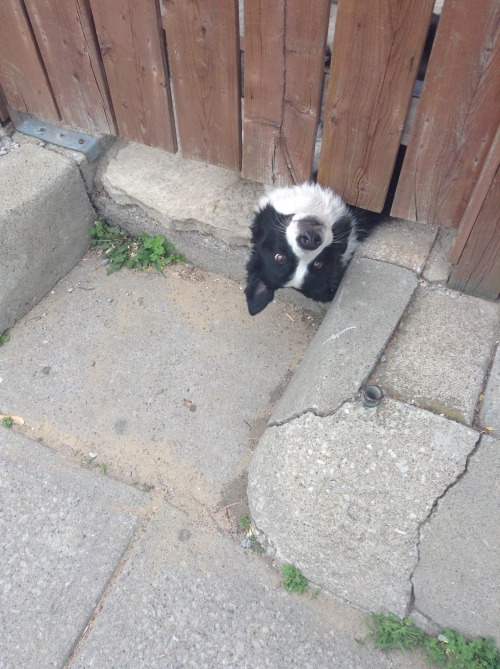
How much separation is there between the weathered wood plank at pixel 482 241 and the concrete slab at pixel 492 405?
1.48ft

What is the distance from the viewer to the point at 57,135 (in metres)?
3.30

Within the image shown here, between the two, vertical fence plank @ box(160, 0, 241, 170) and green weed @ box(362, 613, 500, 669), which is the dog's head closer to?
vertical fence plank @ box(160, 0, 241, 170)

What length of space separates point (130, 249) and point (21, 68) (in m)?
1.18

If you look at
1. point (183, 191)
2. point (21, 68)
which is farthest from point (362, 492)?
point (21, 68)

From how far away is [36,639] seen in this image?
2174mm

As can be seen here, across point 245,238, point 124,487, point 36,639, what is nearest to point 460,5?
point 245,238

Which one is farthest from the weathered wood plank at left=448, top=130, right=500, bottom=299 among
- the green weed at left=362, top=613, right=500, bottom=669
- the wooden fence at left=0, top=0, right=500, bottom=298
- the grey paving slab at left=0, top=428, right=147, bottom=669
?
the grey paving slab at left=0, top=428, right=147, bottom=669

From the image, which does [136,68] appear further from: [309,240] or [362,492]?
[362,492]

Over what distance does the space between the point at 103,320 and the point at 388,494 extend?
1.91 m

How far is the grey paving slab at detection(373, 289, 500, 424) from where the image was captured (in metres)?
2.22

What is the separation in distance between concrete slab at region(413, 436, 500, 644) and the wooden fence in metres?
0.97

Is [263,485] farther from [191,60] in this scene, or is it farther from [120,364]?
[191,60]

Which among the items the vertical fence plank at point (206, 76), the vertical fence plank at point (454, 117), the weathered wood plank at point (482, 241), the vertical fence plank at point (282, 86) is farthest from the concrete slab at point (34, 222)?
the weathered wood plank at point (482, 241)

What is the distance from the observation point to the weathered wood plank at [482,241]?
2.19 metres
